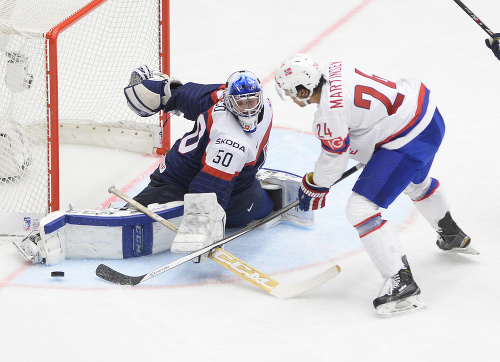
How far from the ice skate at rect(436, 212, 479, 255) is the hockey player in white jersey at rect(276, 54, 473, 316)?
0.39 meters

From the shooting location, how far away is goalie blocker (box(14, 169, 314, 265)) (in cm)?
393

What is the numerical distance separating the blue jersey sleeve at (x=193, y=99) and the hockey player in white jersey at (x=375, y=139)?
613 mm

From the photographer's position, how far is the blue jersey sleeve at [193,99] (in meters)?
4.18

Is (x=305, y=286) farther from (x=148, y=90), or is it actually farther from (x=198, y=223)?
(x=148, y=90)

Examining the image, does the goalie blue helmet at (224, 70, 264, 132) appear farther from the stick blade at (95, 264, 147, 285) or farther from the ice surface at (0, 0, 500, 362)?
the stick blade at (95, 264, 147, 285)

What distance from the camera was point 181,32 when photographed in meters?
6.89

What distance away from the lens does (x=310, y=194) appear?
3.75 metres

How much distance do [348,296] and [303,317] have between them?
0.26 metres

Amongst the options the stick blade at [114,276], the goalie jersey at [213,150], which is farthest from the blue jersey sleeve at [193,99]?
the stick blade at [114,276]

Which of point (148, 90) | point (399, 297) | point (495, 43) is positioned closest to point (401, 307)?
point (399, 297)

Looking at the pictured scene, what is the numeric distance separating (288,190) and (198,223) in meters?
0.72

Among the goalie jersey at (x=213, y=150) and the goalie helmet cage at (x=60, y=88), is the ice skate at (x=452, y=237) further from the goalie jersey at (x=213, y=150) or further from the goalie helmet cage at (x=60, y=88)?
the goalie helmet cage at (x=60, y=88)

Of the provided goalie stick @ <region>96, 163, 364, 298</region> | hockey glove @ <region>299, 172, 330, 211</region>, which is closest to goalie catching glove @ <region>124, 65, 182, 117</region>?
goalie stick @ <region>96, 163, 364, 298</region>

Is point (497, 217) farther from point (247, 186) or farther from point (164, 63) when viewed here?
point (164, 63)
